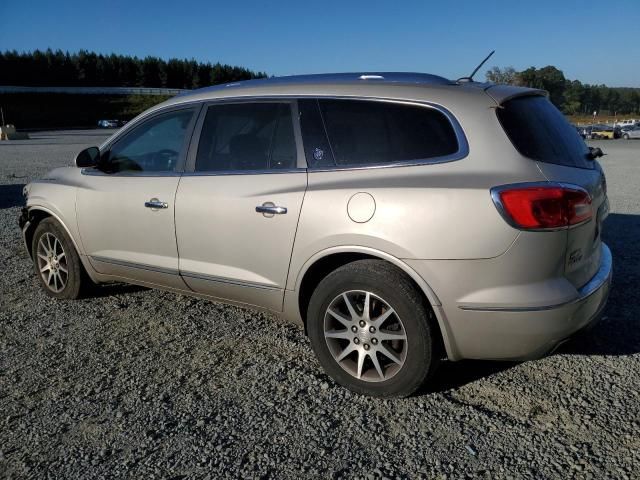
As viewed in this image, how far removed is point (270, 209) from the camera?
334 centimetres

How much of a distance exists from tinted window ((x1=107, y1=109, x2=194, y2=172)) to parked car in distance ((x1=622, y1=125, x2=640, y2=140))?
161ft

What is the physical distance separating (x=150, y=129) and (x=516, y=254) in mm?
2932

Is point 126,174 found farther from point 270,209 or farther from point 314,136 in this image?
point 314,136

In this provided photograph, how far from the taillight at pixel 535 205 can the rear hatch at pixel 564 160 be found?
0.08 meters

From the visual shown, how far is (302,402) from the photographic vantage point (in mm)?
3117

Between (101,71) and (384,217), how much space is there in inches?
4618

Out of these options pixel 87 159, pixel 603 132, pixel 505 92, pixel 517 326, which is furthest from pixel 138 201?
pixel 603 132

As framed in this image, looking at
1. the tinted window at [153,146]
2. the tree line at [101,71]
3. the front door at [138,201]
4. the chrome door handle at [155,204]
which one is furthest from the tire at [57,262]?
the tree line at [101,71]

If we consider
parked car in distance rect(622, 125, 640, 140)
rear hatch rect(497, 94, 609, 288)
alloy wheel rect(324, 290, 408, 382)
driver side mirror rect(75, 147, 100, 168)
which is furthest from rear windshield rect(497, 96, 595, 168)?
parked car in distance rect(622, 125, 640, 140)

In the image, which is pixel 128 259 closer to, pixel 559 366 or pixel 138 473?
pixel 138 473

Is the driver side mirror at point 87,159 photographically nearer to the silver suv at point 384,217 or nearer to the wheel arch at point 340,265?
the silver suv at point 384,217

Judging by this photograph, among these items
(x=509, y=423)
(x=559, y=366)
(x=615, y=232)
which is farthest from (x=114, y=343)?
(x=615, y=232)

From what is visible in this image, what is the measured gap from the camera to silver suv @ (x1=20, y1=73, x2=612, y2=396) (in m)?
2.72

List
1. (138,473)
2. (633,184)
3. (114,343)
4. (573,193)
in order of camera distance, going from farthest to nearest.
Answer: (633,184)
(114,343)
(573,193)
(138,473)
